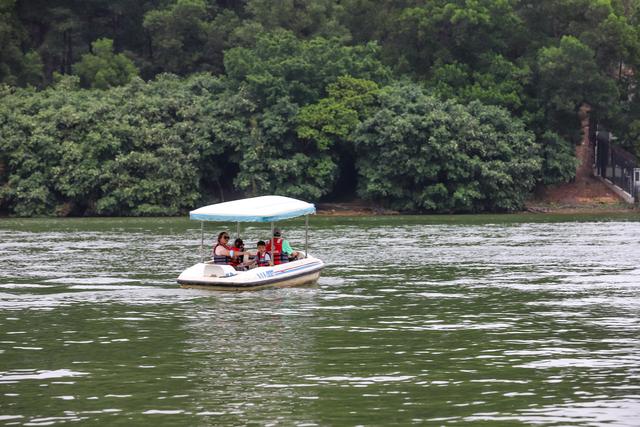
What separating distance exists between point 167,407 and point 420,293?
47.6 ft

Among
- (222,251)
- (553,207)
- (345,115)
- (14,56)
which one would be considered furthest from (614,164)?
(222,251)

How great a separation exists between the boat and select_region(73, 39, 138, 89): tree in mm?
47432

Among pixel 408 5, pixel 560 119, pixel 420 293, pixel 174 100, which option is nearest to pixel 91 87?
pixel 174 100

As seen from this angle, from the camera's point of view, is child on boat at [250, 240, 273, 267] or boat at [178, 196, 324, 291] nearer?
boat at [178, 196, 324, 291]

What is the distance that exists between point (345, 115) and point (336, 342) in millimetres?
50415

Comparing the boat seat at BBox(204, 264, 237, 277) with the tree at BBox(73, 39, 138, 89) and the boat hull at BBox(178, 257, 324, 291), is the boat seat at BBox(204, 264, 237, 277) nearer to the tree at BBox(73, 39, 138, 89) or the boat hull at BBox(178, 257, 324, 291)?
the boat hull at BBox(178, 257, 324, 291)

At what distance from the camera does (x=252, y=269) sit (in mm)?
31094

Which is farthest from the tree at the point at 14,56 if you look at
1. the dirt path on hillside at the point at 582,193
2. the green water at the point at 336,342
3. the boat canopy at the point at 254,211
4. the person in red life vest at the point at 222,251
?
the person in red life vest at the point at 222,251

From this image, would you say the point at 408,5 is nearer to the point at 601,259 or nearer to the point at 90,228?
the point at 90,228

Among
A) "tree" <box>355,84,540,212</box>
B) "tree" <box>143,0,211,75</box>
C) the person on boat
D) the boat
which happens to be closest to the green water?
the boat

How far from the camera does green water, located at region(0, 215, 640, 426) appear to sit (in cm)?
1651

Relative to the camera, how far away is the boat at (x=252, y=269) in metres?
30.4

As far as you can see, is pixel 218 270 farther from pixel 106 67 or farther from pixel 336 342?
pixel 106 67

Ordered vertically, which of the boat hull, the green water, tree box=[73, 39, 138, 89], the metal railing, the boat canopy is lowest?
the green water
